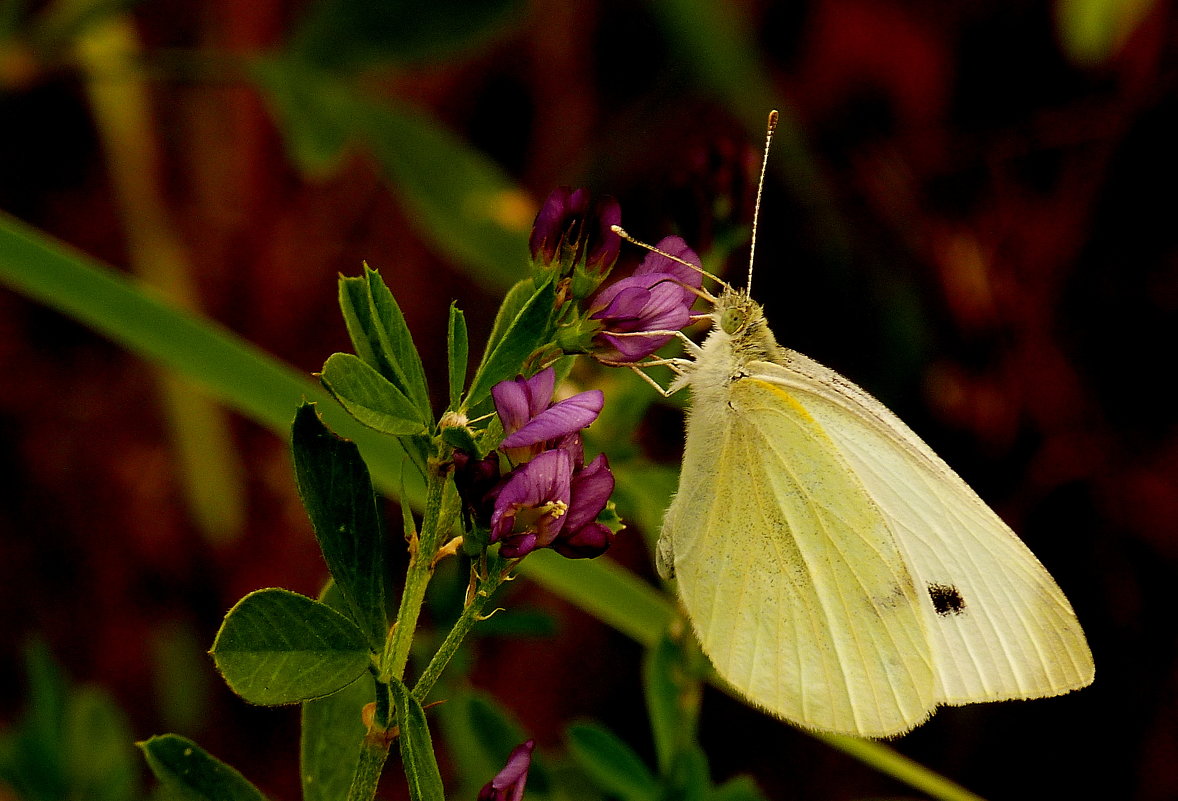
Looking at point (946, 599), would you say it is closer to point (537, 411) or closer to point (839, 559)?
point (839, 559)

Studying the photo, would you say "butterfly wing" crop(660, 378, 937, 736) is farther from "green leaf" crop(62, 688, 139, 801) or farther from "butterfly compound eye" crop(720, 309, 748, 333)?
"green leaf" crop(62, 688, 139, 801)

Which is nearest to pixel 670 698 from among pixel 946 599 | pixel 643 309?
pixel 946 599

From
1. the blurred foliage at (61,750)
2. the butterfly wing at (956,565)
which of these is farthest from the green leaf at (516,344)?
the blurred foliage at (61,750)

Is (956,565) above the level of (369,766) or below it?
above

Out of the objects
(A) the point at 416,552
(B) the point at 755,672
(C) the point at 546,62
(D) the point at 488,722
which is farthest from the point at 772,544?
(C) the point at 546,62

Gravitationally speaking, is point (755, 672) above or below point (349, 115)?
below

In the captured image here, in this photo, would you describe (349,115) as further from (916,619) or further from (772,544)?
(916,619)
